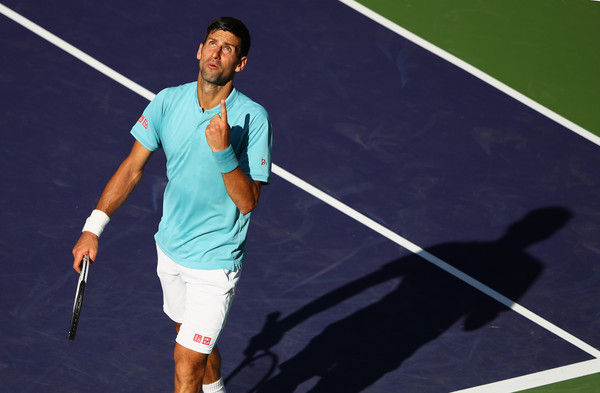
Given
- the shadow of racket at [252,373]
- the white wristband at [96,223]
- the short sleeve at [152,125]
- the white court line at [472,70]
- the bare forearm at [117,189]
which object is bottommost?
the shadow of racket at [252,373]

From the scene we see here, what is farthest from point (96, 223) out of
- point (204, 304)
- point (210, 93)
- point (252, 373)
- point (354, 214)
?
point (354, 214)

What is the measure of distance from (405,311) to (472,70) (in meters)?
3.82

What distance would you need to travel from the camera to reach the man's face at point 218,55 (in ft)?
20.8

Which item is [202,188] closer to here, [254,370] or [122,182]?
[122,182]

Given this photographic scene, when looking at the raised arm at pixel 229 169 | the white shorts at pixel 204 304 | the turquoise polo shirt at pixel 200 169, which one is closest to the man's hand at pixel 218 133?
the raised arm at pixel 229 169

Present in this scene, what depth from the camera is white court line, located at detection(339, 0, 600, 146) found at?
11.0m

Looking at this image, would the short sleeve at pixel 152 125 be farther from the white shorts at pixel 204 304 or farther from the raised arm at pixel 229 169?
the white shorts at pixel 204 304

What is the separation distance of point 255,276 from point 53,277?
170cm

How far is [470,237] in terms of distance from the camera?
31.3 ft

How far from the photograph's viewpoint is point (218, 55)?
20.8 feet

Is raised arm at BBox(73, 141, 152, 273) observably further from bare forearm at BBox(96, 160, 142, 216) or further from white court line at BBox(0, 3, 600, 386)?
white court line at BBox(0, 3, 600, 386)

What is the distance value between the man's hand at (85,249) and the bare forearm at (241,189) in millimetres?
946

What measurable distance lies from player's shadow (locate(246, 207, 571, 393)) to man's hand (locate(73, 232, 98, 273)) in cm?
212

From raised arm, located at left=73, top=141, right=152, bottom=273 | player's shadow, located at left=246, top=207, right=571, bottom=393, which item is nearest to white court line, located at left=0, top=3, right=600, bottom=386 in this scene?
player's shadow, located at left=246, top=207, right=571, bottom=393
